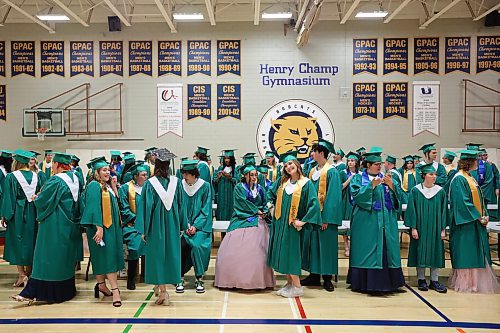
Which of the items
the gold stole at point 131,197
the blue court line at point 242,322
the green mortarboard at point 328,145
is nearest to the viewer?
the blue court line at point 242,322

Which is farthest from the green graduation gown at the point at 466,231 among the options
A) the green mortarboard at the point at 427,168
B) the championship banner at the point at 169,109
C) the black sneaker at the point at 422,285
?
the championship banner at the point at 169,109

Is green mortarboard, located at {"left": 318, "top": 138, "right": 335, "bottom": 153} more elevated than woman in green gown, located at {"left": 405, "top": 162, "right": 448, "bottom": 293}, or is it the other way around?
green mortarboard, located at {"left": 318, "top": 138, "right": 335, "bottom": 153}

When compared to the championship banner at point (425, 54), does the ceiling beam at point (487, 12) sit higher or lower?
higher

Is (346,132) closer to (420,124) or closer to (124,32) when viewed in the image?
(420,124)

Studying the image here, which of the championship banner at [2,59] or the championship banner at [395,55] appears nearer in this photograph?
the championship banner at [395,55]

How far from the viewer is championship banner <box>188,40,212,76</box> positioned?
14.1 metres

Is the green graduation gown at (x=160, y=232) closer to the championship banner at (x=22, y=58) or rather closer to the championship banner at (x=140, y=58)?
the championship banner at (x=140, y=58)

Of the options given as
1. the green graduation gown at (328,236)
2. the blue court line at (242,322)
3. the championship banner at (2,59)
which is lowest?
the blue court line at (242,322)

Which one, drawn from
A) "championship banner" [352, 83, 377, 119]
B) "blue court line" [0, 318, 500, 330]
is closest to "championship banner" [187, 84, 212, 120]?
"championship banner" [352, 83, 377, 119]

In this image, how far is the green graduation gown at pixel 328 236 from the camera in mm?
6141

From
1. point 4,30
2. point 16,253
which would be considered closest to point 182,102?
point 4,30

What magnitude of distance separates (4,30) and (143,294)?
11.5 m

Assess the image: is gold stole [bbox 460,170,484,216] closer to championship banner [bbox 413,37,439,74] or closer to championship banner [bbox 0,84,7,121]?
championship banner [bbox 413,37,439,74]

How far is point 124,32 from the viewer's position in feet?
46.4
